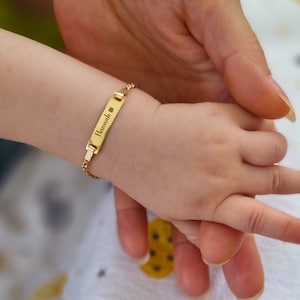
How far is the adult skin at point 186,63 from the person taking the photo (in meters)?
0.62

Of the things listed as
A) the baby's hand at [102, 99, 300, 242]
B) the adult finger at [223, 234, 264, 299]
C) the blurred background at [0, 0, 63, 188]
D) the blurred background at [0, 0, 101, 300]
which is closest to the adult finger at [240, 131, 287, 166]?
the baby's hand at [102, 99, 300, 242]

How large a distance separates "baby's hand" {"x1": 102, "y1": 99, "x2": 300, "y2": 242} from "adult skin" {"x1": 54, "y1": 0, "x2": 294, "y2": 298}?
0.02 meters

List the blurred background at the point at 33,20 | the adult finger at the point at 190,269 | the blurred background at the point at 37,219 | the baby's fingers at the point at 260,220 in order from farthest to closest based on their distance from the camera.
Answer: the blurred background at the point at 33,20 → the blurred background at the point at 37,219 → the adult finger at the point at 190,269 → the baby's fingers at the point at 260,220

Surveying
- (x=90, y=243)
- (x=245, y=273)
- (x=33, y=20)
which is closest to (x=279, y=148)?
(x=245, y=273)

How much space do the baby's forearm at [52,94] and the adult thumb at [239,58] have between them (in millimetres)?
84

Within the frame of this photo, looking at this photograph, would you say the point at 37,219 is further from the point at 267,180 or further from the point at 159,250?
the point at 267,180

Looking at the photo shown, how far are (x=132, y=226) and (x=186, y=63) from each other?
18 cm

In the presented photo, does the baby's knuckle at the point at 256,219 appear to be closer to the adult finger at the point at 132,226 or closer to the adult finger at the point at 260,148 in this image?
the adult finger at the point at 260,148

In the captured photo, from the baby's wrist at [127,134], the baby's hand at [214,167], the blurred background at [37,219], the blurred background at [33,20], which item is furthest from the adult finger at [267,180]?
the blurred background at [33,20]

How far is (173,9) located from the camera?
736 millimetres

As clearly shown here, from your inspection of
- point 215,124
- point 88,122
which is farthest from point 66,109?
point 215,124

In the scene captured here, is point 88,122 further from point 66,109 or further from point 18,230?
point 18,230

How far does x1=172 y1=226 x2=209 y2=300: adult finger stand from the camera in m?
0.70

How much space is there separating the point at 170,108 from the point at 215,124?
51mm
